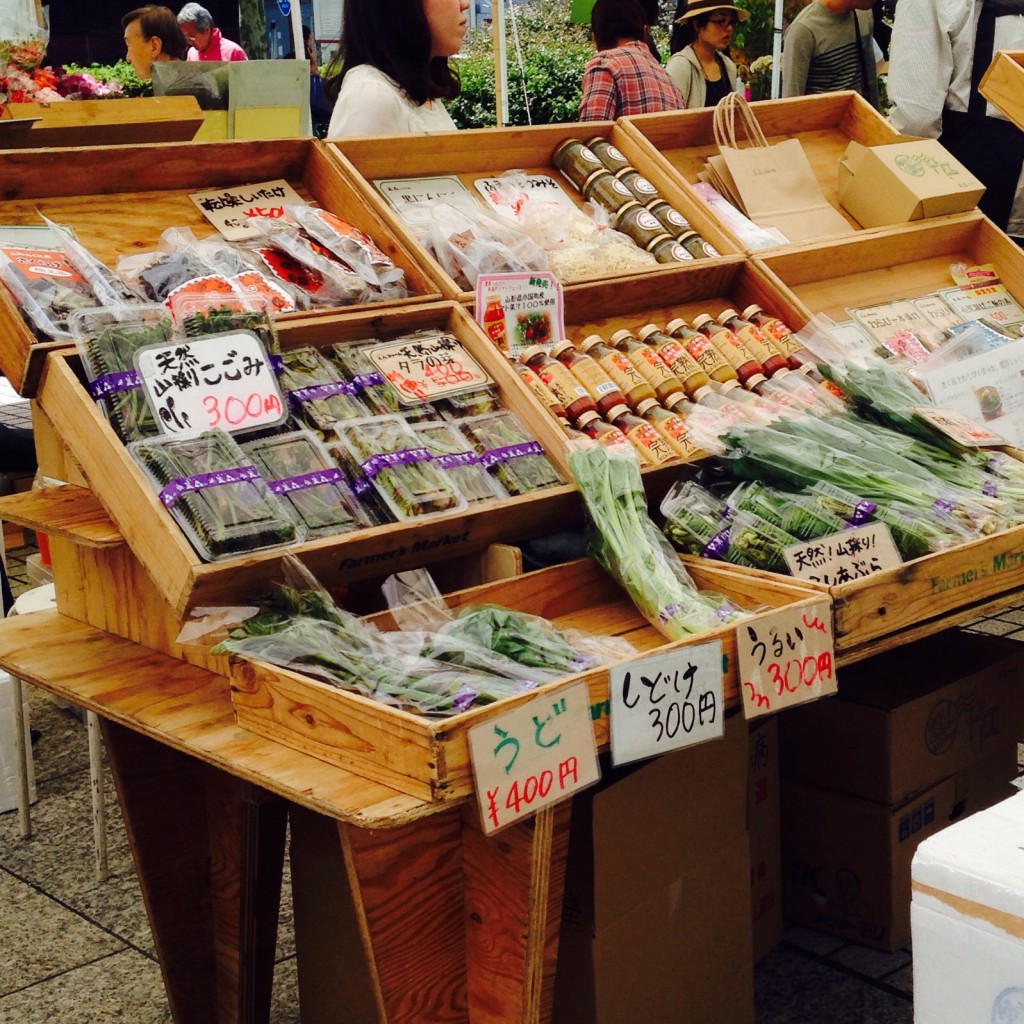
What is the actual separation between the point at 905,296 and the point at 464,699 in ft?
8.34

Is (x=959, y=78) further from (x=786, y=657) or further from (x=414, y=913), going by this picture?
(x=414, y=913)

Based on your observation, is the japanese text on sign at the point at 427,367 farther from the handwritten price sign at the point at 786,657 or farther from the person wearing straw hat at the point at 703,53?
the person wearing straw hat at the point at 703,53

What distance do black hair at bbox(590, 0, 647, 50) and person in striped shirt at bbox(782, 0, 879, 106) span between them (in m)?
1.34

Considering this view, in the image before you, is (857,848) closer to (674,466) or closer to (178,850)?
(674,466)

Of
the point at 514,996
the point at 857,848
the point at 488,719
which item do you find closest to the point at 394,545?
the point at 488,719

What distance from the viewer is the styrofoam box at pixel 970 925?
1.03 metres

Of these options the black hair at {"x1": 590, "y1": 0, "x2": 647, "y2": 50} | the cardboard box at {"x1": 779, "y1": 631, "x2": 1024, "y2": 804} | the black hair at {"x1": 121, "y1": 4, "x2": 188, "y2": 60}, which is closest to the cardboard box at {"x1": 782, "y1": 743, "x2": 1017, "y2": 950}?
the cardboard box at {"x1": 779, "y1": 631, "x2": 1024, "y2": 804}

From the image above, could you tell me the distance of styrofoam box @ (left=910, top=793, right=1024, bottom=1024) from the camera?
1032 millimetres

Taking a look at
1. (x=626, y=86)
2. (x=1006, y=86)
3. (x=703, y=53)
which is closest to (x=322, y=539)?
(x=1006, y=86)

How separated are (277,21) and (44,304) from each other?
68.5 feet

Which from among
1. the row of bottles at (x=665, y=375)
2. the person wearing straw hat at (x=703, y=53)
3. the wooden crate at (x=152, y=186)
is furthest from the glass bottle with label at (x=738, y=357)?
the person wearing straw hat at (x=703, y=53)

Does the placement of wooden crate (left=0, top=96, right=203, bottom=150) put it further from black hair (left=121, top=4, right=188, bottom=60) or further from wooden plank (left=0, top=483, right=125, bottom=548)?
black hair (left=121, top=4, right=188, bottom=60)

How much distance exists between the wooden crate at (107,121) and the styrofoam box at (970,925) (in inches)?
106

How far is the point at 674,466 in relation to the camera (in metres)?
2.81
